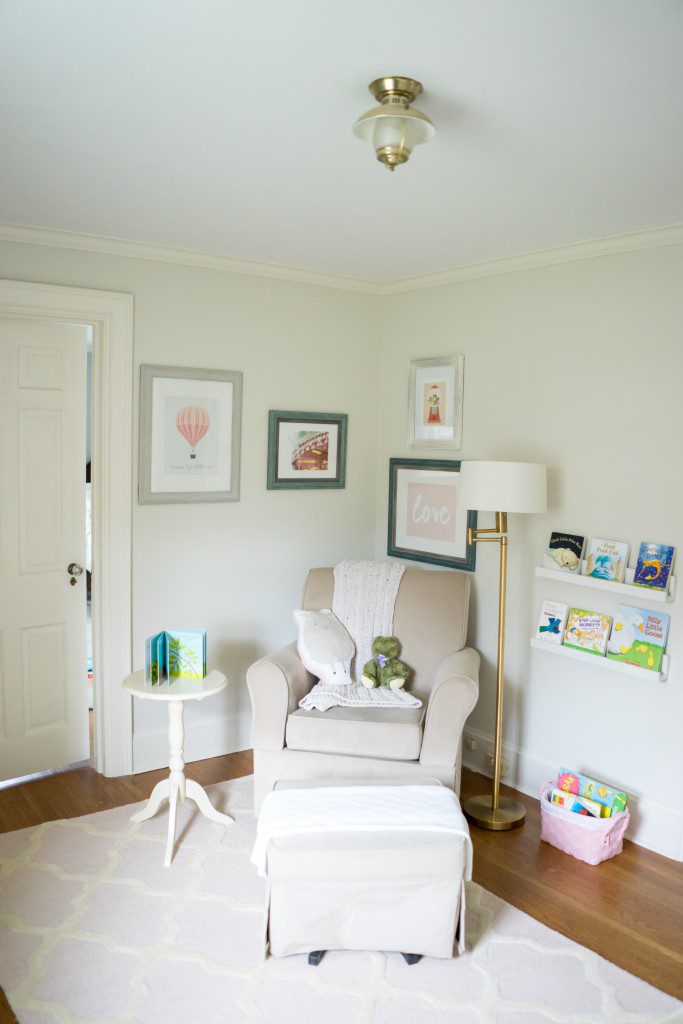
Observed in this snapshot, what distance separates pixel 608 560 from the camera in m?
3.23

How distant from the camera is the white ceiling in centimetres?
157

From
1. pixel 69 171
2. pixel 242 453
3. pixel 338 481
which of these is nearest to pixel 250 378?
pixel 242 453

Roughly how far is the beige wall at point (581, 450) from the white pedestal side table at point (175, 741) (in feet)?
4.47

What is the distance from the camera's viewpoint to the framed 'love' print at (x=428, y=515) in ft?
12.9

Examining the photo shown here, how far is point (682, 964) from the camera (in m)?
2.44

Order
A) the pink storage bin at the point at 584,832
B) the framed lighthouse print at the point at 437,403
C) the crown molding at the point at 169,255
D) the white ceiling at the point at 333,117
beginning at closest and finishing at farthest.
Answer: the white ceiling at the point at 333,117 < the pink storage bin at the point at 584,832 < the crown molding at the point at 169,255 < the framed lighthouse print at the point at 437,403

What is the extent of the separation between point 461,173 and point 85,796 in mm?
2950

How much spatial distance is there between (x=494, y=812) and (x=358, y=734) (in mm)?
757

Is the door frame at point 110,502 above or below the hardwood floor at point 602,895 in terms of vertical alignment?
above

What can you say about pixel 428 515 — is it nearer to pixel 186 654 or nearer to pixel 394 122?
pixel 186 654

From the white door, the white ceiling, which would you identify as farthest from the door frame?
the white ceiling

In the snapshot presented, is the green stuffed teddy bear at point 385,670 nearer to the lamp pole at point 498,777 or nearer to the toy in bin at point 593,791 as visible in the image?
the lamp pole at point 498,777

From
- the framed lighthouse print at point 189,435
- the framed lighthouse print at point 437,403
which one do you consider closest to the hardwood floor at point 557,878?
the framed lighthouse print at point 189,435

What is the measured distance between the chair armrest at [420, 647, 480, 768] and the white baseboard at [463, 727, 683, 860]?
2.32 feet
